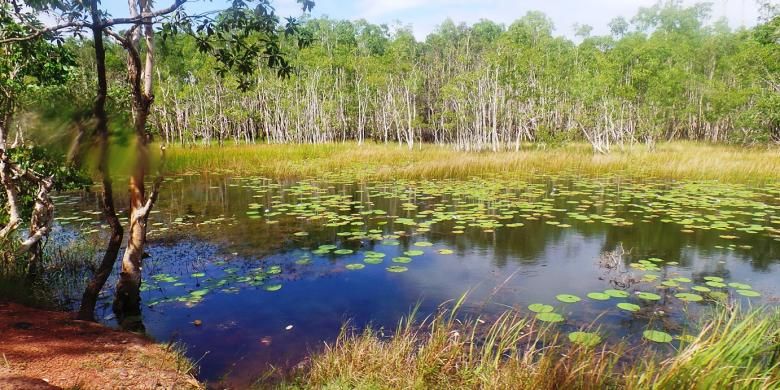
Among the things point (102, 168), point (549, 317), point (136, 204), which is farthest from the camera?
point (549, 317)

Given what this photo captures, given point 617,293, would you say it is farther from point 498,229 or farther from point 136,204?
point 136,204

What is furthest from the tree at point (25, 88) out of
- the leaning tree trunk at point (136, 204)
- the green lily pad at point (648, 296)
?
the green lily pad at point (648, 296)

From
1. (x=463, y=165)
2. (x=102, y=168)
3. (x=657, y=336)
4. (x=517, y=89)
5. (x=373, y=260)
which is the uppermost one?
(x=517, y=89)

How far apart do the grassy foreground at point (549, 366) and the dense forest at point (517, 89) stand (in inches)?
874

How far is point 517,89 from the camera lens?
33.2m

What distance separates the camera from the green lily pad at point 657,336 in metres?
4.41

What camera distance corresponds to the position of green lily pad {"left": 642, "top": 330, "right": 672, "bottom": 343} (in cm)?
441

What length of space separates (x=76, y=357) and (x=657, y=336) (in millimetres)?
5396

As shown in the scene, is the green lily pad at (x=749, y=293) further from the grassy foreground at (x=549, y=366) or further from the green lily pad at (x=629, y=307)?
the grassy foreground at (x=549, y=366)

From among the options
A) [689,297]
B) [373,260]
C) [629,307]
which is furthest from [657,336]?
[373,260]

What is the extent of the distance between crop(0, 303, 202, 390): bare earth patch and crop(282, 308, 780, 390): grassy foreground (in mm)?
1090

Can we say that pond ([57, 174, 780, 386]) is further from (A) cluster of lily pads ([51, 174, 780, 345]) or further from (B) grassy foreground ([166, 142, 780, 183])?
(B) grassy foreground ([166, 142, 780, 183])

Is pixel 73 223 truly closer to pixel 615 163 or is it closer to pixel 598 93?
pixel 615 163

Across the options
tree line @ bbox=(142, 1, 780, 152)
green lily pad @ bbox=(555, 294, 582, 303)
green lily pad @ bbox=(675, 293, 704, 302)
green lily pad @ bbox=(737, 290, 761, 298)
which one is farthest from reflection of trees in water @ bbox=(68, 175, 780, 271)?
tree line @ bbox=(142, 1, 780, 152)
